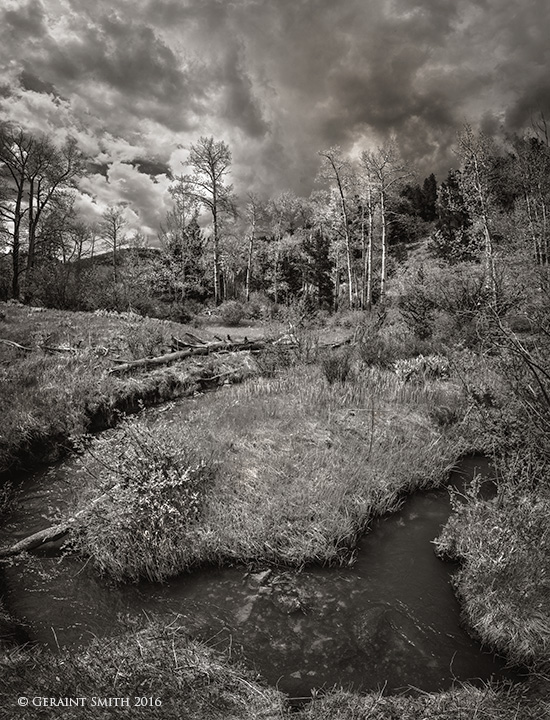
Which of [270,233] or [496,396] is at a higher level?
[270,233]

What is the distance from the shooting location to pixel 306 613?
10.6 feet

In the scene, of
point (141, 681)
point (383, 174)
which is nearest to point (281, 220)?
point (383, 174)

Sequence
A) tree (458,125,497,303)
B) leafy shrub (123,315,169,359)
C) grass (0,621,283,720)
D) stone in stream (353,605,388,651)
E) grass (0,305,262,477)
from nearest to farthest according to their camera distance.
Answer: grass (0,621,283,720) → stone in stream (353,605,388,651) → grass (0,305,262,477) → leafy shrub (123,315,169,359) → tree (458,125,497,303)

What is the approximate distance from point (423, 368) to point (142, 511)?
8.21 meters

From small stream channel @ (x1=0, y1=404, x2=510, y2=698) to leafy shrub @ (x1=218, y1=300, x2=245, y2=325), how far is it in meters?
19.2

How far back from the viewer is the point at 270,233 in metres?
39.9

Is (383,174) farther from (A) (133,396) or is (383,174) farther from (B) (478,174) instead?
(A) (133,396)

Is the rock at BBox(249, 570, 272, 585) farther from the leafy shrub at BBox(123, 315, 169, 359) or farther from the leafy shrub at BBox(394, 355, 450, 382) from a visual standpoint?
the leafy shrub at BBox(123, 315, 169, 359)

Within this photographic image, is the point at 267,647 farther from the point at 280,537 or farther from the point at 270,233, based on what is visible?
the point at 270,233

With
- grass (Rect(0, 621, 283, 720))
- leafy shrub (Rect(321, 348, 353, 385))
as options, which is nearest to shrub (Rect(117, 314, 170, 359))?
leafy shrub (Rect(321, 348, 353, 385))

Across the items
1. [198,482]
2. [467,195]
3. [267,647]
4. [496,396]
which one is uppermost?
[467,195]

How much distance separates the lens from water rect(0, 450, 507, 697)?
2.73 meters

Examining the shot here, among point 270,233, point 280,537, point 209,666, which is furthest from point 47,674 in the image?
point 270,233

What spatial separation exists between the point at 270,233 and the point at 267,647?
133 ft
